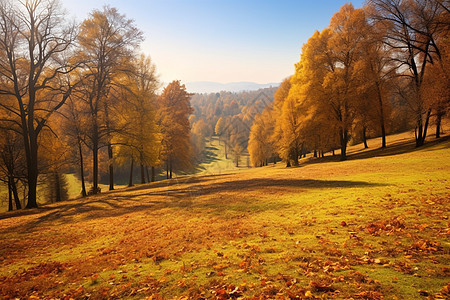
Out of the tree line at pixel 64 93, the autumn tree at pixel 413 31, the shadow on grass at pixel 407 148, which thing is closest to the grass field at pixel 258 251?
the tree line at pixel 64 93

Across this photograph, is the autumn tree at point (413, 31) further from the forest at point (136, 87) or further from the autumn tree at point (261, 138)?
the autumn tree at point (261, 138)

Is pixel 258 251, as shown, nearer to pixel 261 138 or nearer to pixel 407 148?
pixel 407 148

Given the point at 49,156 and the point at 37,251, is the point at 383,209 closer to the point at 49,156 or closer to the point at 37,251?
the point at 37,251

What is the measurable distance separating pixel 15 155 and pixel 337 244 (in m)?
27.5

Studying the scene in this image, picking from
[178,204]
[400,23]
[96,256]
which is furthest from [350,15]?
[96,256]

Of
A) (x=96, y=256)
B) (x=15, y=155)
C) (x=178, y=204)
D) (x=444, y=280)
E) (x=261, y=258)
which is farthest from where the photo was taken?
(x=15, y=155)

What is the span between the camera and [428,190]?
7.80m

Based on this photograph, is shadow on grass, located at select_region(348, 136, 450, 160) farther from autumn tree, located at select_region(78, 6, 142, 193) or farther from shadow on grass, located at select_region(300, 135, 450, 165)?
autumn tree, located at select_region(78, 6, 142, 193)

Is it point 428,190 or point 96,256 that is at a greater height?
point 428,190

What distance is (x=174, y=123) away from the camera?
104ft

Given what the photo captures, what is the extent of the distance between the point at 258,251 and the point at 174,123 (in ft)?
94.3

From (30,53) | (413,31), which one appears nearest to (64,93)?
(30,53)

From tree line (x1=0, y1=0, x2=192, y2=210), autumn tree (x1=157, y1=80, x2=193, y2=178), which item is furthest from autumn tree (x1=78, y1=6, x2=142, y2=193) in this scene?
autumn tree (x1=157, y1=80, x2=193, y2=178)

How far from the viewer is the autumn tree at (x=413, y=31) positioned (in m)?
19.7
